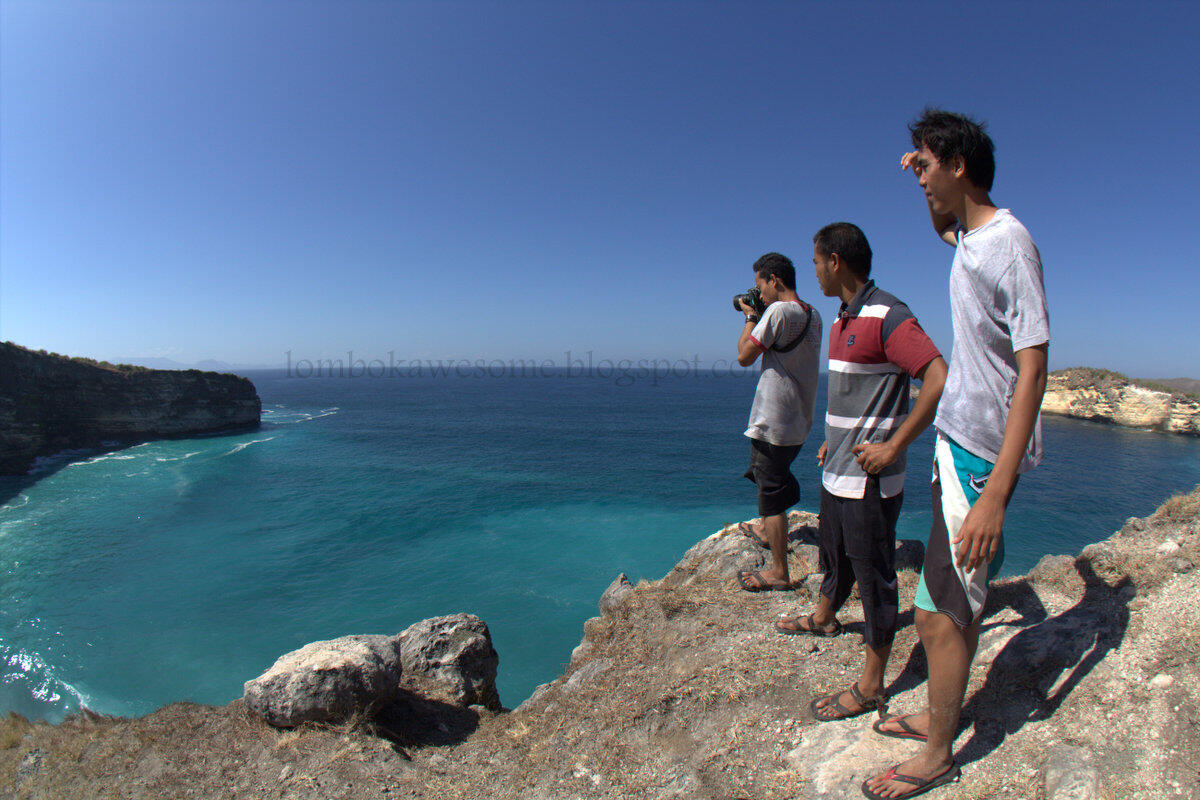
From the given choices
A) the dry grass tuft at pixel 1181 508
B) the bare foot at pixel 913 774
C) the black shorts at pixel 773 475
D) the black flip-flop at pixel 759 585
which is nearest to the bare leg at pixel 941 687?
→ the bare foot at pixel 913 774

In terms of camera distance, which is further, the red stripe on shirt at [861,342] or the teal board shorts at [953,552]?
the red stripe on shirt at [861,342]

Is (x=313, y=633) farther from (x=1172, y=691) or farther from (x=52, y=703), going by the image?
(x=1172, y=691)

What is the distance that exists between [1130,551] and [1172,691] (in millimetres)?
2049

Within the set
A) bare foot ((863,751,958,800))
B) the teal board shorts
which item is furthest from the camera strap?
bare foot ((863,751,958,800))

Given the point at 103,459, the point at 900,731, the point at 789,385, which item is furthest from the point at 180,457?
the point at 900,731

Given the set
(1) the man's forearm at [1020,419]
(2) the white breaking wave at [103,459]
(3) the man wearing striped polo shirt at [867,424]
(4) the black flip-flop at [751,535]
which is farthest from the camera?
(2) the white breaking wave at [103,459]

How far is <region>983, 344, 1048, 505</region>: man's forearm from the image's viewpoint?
2.00 m

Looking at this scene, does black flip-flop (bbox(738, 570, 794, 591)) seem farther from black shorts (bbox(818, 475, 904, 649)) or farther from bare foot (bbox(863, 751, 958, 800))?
bare foot (bbox(863, 751, 958, 800))

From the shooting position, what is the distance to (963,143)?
7.66 ft

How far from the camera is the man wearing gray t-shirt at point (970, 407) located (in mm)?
2080

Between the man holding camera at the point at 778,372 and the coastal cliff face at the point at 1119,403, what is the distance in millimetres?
62223

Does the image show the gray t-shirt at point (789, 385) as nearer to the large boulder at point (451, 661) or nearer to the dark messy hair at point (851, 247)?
the dark messy hair at point (851, 247)

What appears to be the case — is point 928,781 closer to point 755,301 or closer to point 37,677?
point 755,301

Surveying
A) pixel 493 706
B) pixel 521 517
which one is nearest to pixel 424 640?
pixel 493 706
